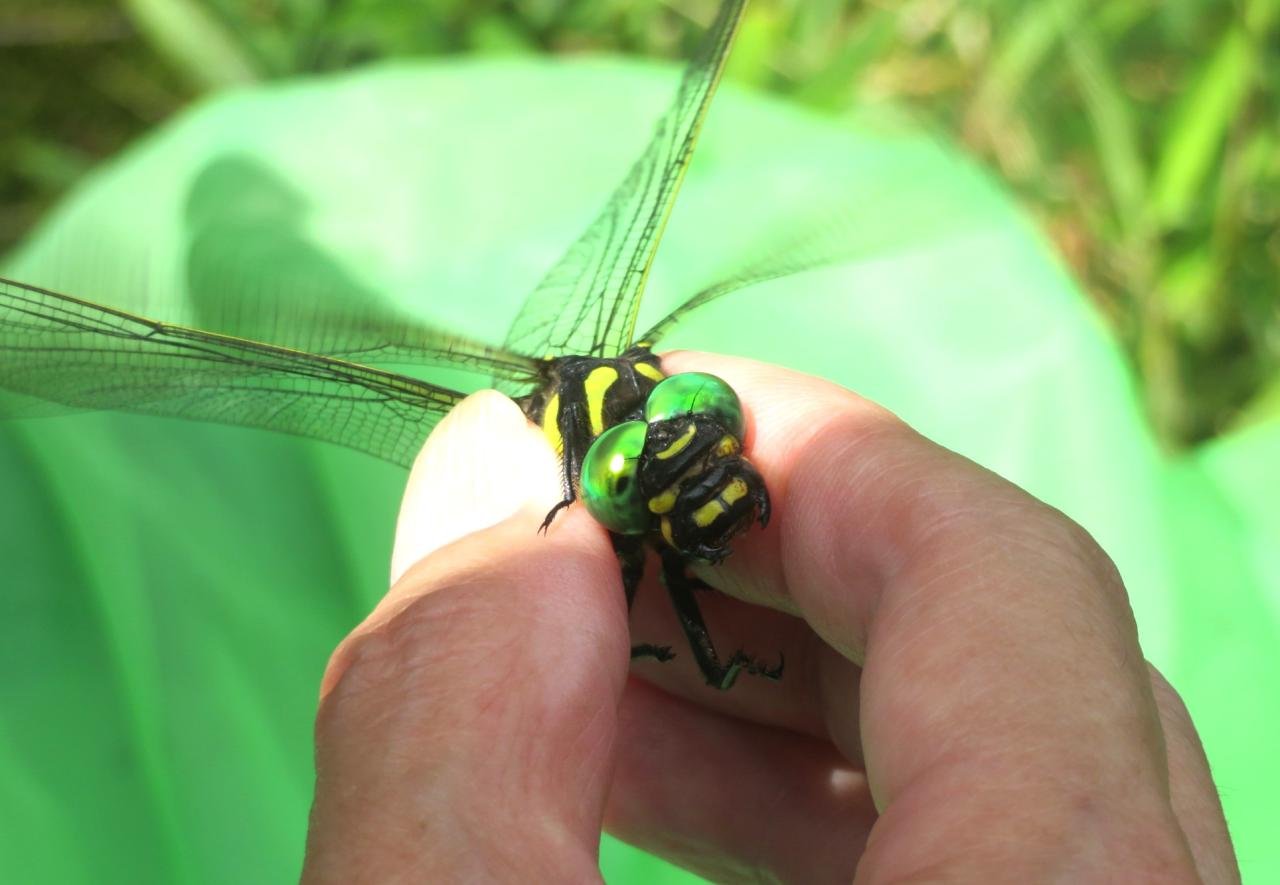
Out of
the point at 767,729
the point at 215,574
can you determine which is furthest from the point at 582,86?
the point at 767,729

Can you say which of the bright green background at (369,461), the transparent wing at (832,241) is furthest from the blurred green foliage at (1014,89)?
the transparent wing at (832,241)

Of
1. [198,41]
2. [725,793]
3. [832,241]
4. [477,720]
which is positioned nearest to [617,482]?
[477,720]

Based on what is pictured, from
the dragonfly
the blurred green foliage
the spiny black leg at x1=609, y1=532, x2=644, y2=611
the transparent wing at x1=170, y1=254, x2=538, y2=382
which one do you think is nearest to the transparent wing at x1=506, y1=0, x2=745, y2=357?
the dragonfly

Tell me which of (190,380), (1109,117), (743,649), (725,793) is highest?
(1109,117)

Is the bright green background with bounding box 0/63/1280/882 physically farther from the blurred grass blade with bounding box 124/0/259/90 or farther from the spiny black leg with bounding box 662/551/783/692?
the blurred grass blade with bounding box 124/0/259/90

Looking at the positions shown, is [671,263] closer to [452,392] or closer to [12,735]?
[452,392]

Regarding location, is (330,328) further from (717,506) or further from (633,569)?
(717,506)

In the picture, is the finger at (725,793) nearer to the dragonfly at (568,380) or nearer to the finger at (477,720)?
the dragonfly at (568,380)

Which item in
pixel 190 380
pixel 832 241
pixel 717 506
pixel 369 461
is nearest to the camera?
pixel 717 506
